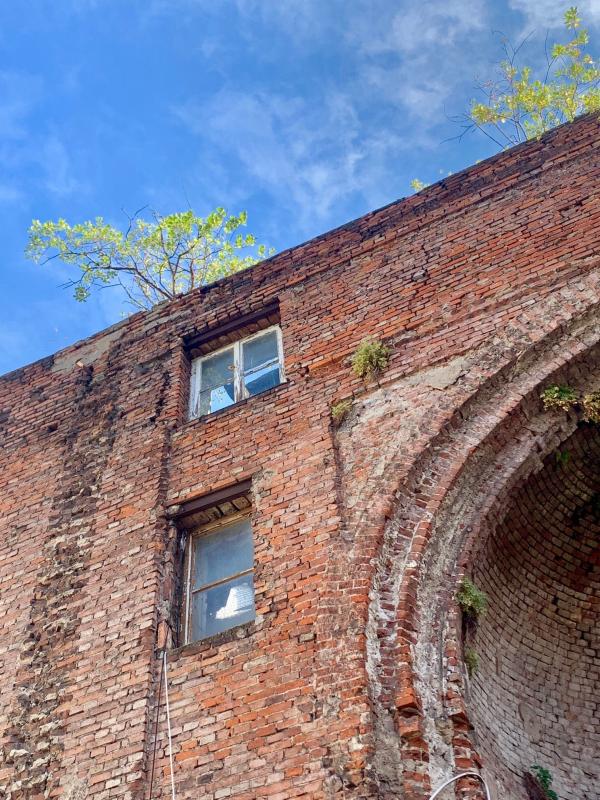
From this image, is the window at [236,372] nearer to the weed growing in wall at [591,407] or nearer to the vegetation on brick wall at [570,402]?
the vegetation on brick wall at [570,402]

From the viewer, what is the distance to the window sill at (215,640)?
6586mm

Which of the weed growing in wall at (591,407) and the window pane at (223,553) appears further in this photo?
the window pane at (223,553)

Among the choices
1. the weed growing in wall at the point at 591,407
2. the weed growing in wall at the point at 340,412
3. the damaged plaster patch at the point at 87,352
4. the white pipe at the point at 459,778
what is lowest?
the white pipe at the point at 459,778

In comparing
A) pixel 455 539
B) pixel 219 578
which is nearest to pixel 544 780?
pixel 455 539

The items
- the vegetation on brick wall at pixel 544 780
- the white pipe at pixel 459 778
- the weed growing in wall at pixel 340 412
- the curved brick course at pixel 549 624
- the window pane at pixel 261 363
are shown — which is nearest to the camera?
the white pipe at pixel 459 778

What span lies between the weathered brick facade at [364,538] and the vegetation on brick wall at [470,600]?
0.33ft

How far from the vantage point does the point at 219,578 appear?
293 inches

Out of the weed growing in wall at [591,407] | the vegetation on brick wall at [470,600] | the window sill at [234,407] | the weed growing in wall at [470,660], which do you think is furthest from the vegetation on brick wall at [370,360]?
the weed growing in wall at [470,660]

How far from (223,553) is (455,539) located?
225 cm

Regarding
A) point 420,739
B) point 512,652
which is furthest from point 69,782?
point 512,652

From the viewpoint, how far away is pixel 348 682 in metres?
5.71

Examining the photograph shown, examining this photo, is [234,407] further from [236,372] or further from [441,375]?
[441,375]

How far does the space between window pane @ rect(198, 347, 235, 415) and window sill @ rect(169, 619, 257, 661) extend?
9.81ft

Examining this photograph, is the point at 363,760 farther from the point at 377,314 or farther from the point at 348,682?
the point at 377,314
